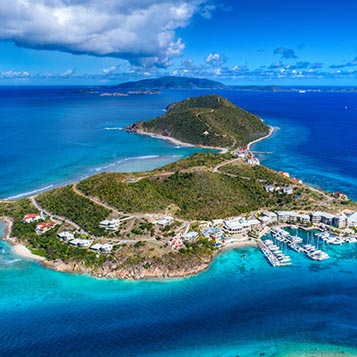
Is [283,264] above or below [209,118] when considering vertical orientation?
below

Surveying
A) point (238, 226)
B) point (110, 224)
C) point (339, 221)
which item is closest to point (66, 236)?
point (110, 224)

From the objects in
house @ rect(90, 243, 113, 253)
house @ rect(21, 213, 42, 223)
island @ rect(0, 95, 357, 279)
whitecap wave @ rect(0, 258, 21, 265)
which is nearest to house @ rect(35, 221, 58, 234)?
island @ rect(0, 95, 357, 279)

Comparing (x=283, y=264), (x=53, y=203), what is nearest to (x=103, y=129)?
(x=53, y=203)

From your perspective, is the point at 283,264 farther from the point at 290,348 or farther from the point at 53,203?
the point at 53,203

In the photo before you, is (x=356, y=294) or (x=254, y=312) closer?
(x=254, y=312)

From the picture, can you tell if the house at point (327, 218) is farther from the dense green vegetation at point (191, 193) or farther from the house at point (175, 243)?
the house at point (175, 243)

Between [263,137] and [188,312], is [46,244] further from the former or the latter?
[263,137]

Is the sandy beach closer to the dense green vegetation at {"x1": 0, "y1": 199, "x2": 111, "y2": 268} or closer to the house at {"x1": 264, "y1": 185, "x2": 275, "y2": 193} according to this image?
the dense green vegetation at {"x1": 0, "y1": 199, "x2": 111, "y2": 268}
